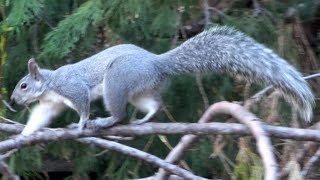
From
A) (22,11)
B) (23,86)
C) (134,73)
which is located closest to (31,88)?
(23,86)

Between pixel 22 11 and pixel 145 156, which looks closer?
pixel 145 156

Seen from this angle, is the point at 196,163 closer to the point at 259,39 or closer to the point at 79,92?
the point at 259,39

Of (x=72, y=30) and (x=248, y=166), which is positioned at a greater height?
(x=72, y=30)

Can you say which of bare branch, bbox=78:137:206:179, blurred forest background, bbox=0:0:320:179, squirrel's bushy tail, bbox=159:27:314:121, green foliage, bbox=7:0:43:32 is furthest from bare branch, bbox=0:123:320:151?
green foliage, bbox=7:0:43:32

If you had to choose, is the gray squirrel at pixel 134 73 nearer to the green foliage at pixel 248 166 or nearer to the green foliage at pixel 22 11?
the green foliage at pixel 248 166

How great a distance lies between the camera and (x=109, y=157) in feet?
15.0

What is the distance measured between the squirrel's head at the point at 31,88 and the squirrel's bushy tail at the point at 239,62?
57 cm

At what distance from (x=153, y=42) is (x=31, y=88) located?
0.97 meters

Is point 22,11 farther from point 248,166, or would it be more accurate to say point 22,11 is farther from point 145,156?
point 248,166

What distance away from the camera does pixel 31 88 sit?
3502 millimetres

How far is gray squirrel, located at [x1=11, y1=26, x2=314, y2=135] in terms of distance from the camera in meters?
3.11

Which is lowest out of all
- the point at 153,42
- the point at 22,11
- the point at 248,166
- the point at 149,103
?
the point at 248,166

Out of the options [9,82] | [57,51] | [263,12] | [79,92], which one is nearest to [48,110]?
[79,92]

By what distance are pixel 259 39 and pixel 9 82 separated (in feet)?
4.63
